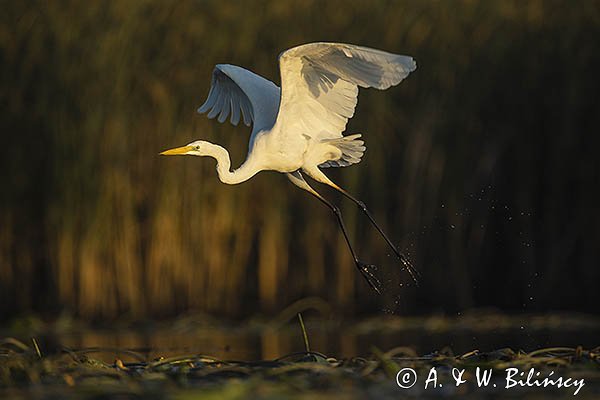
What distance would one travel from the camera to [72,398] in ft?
17.1

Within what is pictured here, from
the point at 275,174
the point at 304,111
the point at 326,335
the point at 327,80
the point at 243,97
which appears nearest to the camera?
the point at 327,80

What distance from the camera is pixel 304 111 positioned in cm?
735

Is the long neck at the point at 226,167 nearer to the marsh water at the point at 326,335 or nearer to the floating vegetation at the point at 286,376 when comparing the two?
the marsh water at the point at 326,335

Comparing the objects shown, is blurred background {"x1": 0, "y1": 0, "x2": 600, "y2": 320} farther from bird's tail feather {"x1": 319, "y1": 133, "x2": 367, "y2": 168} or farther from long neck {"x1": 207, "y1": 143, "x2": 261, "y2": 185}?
long neck {"x1": 207, "y1": 143, "x2": 261, "y2": 185}

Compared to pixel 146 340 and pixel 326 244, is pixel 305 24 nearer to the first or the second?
pixel 326 244

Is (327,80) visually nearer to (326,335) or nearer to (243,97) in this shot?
(243,97)

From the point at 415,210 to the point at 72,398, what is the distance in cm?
456

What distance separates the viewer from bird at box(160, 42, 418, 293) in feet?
22.1

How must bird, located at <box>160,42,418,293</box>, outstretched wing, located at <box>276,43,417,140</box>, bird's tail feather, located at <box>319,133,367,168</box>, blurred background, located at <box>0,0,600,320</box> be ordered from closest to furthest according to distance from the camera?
outstretched wing, located at <box>276,43,417,140</box> → bird, located at <box>160,42,418,293</box> → bird's tail feather, located at <box>319,133,367,168</box> → blurred background, located at <box>0,0,600,320</box>

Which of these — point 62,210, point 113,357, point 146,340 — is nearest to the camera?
point 113,357

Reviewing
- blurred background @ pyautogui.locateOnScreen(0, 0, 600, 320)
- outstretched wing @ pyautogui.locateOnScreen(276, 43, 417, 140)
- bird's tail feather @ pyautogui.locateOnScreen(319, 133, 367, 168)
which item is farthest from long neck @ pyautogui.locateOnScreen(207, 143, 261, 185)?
blurred background @ pyautogui.locateOnScreen(0, 0, 600, 320)

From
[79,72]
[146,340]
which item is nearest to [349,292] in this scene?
[146,340]

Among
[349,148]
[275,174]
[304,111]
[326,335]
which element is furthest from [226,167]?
[275,174]

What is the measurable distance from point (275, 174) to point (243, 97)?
134 centimetres
